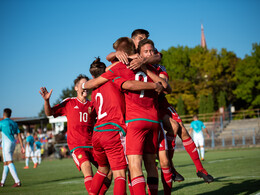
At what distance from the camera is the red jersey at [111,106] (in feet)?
15.9

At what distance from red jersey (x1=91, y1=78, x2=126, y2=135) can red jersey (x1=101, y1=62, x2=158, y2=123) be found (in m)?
0.13

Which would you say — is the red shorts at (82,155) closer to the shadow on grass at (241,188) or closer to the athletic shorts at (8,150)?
the shadow on grass at (241,188)

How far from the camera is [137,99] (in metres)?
4.76

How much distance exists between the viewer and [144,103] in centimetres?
476

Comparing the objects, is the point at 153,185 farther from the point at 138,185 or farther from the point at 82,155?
the point at 82,155

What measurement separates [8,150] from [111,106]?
25.0 ft

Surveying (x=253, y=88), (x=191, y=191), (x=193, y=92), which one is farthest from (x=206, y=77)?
(x=191, y=191)

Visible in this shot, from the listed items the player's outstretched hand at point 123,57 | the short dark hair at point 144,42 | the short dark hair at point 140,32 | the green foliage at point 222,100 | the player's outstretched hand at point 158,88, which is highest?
the green foliage at point 222,100

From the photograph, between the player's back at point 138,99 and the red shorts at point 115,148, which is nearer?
the player's back at point 138,99

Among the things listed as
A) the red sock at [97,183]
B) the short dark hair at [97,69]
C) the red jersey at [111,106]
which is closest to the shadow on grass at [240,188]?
the red sock at [97,183]

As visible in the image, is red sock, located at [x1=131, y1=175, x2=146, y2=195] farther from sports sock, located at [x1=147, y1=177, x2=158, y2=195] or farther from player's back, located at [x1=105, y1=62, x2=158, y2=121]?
player's back, located at [x1=105, y1=62, x2=158, y2=121]

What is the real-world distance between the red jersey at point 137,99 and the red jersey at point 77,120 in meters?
1.93

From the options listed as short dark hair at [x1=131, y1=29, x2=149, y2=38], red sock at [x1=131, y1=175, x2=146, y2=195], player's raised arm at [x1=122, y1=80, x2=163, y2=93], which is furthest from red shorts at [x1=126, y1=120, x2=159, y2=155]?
short dark hair at [x1=131, y1=29, x2=149, y2=38]

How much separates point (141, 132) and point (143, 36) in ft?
5.83
